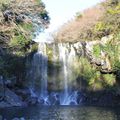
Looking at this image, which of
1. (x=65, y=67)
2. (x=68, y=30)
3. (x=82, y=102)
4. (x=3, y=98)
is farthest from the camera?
(x=68, y=30)

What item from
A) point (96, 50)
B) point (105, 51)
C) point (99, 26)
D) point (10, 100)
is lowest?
point (10, 100)

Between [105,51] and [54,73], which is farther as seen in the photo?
[54,73]

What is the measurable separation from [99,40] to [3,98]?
484 inches

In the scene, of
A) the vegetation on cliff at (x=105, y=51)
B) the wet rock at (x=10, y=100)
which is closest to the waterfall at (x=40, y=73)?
the wet rock at (x=10, y=100)

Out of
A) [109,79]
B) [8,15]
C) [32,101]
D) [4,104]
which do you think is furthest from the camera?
[109,79]

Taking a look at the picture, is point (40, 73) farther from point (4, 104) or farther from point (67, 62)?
point (4, 104)

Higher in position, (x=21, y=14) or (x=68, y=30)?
(x=68, y=30)

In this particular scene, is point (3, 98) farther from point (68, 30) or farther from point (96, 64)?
point (68, 30)

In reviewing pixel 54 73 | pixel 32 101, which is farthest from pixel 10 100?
pixel 54 73

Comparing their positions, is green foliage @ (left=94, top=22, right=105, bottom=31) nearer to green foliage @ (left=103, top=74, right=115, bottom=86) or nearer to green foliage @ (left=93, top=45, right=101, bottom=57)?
green foliage @ (left=93, top=45, right=101, bottom=57)

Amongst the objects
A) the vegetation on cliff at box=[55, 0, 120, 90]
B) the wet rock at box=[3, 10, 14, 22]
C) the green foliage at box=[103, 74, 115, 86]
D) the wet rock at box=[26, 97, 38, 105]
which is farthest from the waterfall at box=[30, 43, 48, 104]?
the wet rock at box=[3, 10, 14, 22]

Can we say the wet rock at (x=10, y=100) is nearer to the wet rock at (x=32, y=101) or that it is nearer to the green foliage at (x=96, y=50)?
the wet rock at (x=32, y=101)

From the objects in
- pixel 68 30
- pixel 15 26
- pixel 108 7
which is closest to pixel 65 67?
pixel 108 7

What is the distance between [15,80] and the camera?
4312cm
